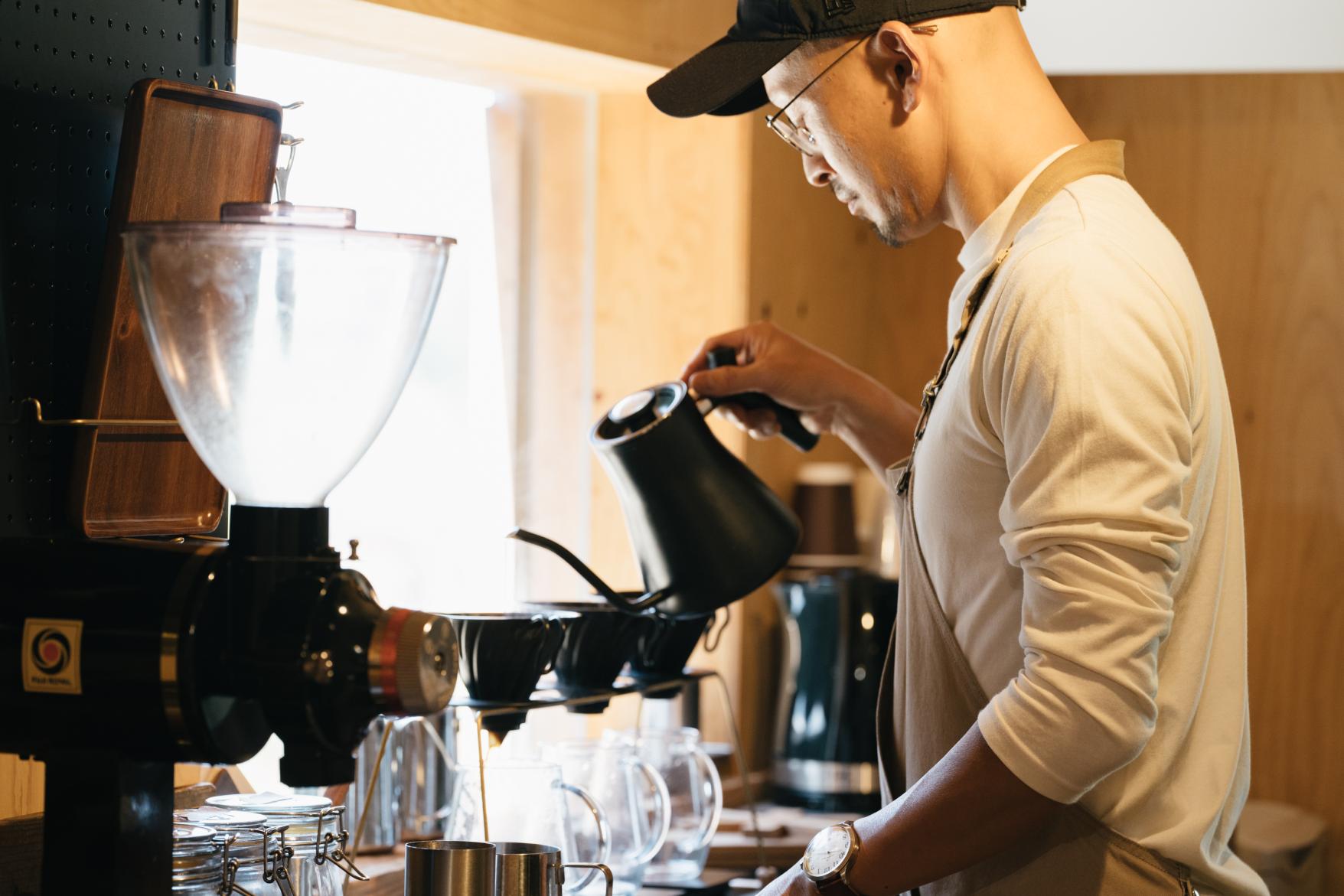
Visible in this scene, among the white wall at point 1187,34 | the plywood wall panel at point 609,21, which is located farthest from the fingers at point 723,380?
the white wall at point 1187,34

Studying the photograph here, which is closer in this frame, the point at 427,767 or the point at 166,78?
the point at 166,78

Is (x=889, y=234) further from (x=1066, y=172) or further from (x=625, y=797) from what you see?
(x=625, y=797)

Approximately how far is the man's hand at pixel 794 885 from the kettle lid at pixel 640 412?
1.50 feet

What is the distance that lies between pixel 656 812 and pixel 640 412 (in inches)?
18.8

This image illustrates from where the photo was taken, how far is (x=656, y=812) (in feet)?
5.54

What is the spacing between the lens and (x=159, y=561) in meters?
0.95

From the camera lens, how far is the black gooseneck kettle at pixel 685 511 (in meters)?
1.50

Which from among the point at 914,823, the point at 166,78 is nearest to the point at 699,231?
the point at 166,78

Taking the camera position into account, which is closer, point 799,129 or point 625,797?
point 799,129

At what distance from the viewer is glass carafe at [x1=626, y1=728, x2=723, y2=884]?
5.94 feet

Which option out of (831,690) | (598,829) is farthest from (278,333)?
(831,690)

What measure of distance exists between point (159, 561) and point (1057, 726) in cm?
65

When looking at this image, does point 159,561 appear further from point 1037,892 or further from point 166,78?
point 1037,892

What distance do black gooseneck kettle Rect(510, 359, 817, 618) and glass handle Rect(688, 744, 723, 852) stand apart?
14.8 inches
